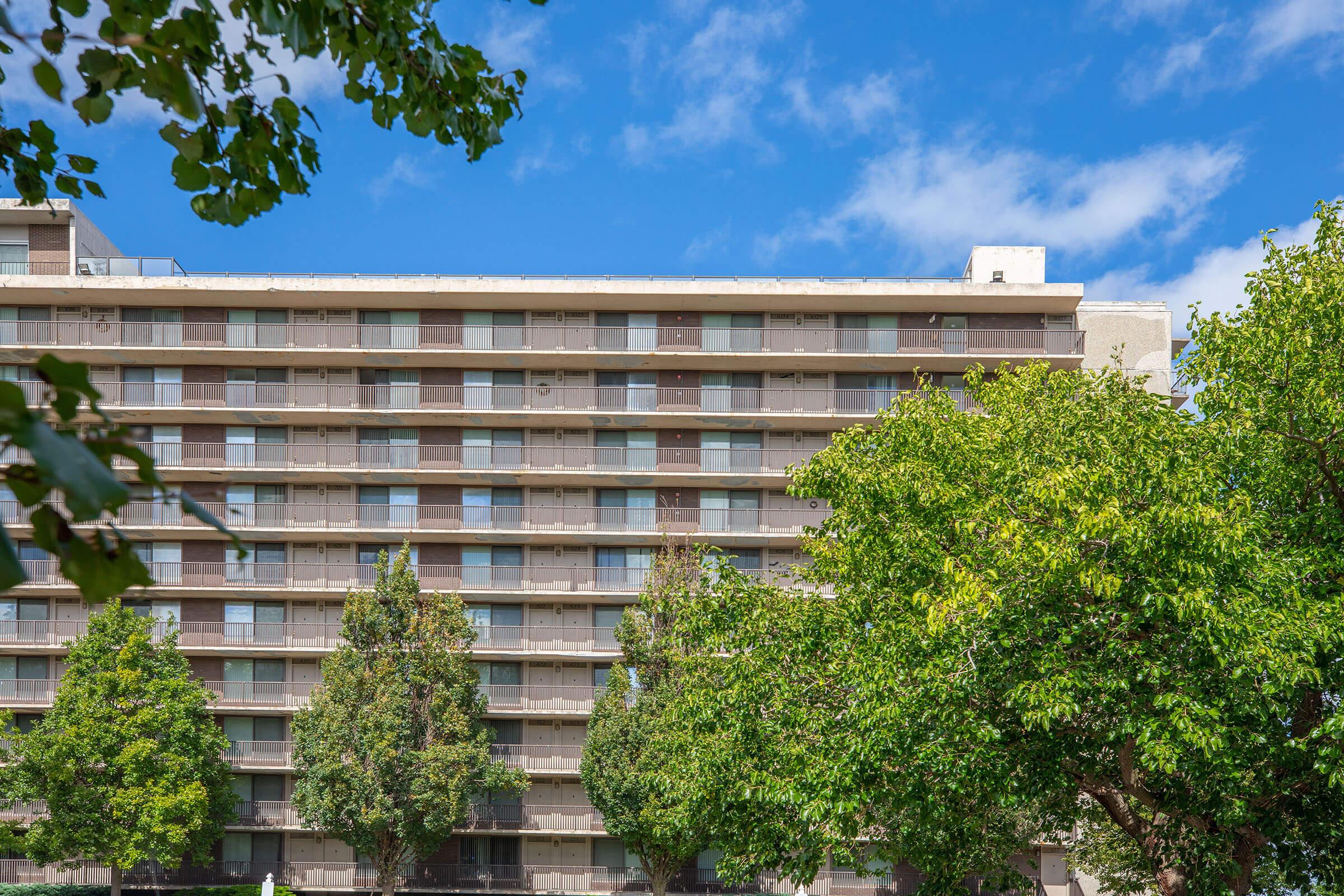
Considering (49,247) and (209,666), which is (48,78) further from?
(49,247)

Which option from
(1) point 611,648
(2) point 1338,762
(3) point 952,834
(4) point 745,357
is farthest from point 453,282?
(2) point 1338,762

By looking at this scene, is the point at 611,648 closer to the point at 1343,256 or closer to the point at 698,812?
the point at 698,812

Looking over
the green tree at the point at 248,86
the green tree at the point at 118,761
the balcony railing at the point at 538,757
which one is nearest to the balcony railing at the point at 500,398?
the green tree at the point at 118,761

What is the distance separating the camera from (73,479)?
1705 millimetres

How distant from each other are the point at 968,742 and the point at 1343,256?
9.65 m

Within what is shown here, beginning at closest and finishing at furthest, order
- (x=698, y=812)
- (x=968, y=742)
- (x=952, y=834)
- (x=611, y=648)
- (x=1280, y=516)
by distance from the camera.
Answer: (x=968, y=742) < (x=1280, y=516) < (x=952, y=834) < (x=698, y=812) < (x=611, y=648)

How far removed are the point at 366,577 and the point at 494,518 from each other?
5.09 metres

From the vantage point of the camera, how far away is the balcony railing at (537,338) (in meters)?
40.5

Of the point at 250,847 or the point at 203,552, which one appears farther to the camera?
the point at 203,552

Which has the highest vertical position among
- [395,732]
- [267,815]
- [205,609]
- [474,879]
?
[205,609]

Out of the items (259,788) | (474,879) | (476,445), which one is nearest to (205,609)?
(259,788)

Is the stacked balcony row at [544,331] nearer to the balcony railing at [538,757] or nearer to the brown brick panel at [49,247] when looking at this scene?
the brown brick panel at [49,247]

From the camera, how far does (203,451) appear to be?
133 ft

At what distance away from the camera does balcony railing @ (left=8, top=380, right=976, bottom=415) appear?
40.5 meters
